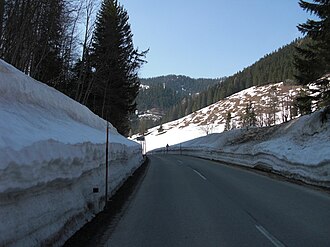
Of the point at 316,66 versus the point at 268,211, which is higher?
the point at 316,66

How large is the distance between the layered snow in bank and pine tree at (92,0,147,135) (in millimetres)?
22707

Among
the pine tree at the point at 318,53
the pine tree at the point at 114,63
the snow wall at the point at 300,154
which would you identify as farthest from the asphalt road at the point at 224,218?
the pine tree at the point at 114,63

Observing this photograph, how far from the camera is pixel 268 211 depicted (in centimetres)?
952

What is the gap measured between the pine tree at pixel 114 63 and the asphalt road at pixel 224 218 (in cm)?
2046

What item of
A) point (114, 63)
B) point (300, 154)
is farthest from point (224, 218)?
point (114, 63)

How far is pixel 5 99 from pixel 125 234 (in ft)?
11.9

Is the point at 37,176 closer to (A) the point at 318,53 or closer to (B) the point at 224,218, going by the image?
(B) the point at 224,218

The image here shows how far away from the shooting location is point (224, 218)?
8664 millimetres

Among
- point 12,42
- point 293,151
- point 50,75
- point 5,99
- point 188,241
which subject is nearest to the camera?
point 188,241

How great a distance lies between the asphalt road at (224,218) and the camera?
22.2 ft

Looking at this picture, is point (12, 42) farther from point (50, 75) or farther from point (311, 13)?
point (311, 13)

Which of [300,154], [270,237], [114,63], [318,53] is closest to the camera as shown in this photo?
[270,237]

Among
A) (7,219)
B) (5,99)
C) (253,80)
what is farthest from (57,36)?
(253,80)

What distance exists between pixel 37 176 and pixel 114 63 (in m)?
30.1
